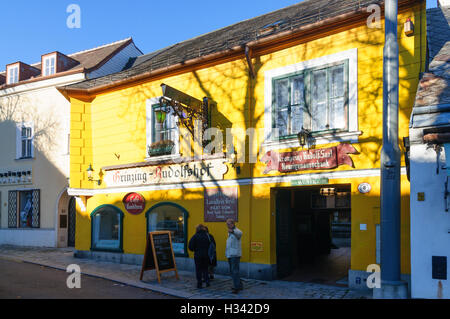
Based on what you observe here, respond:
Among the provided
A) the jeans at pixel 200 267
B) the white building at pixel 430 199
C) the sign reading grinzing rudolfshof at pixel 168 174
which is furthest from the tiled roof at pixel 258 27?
the jeans at pixel 200 267

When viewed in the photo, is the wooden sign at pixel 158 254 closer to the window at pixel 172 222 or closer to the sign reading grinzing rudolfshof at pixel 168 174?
the window at pixel 172 222

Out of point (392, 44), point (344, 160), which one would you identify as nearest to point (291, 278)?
point (344, 160)

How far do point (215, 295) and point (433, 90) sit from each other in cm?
600

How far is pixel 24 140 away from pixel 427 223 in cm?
1757

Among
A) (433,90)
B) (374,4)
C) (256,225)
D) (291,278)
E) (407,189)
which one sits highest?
(374,4)

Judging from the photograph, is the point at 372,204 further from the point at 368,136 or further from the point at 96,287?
the point at 96,287

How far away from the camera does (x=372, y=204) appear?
9.29 metres

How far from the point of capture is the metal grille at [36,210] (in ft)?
61.1

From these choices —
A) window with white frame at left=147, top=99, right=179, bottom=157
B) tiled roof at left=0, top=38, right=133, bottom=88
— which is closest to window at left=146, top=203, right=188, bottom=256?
window with white frame at left=147, top=99, right=179, bottom=157

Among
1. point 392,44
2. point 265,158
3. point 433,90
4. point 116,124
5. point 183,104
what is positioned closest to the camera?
point 392,44

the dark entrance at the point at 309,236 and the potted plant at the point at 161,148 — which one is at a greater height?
the potted plant at the point at 161,148

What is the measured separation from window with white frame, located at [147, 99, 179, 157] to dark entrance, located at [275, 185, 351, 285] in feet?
11.9

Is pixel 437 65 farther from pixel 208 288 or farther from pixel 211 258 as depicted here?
pixel 208 288

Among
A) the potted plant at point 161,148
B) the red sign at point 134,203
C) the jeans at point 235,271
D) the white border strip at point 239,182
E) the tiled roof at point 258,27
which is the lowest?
the jeans at point 235,271
